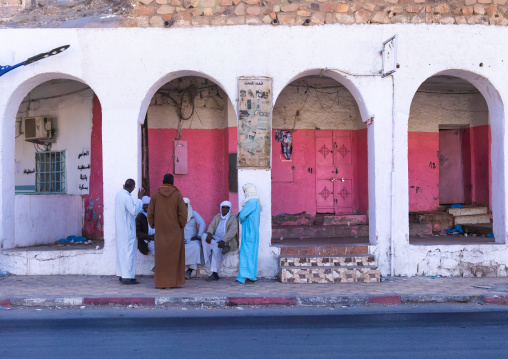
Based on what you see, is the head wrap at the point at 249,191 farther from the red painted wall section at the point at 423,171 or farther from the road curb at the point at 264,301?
the red painted wall section at the point at 423,171

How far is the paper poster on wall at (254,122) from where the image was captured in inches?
348

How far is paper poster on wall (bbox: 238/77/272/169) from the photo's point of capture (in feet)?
29.0

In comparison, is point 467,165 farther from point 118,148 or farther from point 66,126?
point 66,126

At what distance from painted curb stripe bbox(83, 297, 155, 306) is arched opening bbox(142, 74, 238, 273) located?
4089 mm

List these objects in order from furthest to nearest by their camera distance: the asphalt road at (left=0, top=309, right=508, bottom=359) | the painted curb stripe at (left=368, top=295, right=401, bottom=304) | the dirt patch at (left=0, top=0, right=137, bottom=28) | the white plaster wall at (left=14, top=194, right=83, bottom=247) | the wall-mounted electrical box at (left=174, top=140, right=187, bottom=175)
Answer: the wall-mounted electrical box at (left=174, top=140, right=187, bottom=175), the white plaster wall at (left=14, top=194, right=83, bottom=247), the dirt patch at (left=0, top=0, right=137, bottom=28), the painted curb stripe at (left=368, top=295, right=401, bottom=304), the asphalt road at (left=0, top=309, right=508, bottom=359)

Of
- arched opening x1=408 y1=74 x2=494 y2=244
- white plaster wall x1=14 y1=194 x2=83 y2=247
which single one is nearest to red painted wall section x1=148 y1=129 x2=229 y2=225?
white plaster wall x1=14 y1=194 x2=83 y2=247

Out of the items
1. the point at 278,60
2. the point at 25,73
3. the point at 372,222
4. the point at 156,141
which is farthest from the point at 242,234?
the point at 25,73

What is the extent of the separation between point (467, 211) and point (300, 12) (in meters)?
6.14

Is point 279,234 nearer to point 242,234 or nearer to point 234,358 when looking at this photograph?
point 242,234

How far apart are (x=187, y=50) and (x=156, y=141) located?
2.83 meters

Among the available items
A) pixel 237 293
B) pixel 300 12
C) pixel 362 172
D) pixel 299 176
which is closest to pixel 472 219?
pixel 362 172

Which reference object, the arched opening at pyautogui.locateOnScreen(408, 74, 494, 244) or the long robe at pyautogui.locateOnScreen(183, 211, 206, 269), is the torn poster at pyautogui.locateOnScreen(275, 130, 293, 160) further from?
the long robe at pyautogui.locateOnScreen(183, 211, 206, 269)

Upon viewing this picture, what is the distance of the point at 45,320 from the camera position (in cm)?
623

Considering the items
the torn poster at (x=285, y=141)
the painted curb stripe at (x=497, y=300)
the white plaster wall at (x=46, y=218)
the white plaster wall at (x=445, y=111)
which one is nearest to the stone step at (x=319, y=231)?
the torn poster at (x=285, y=141)
